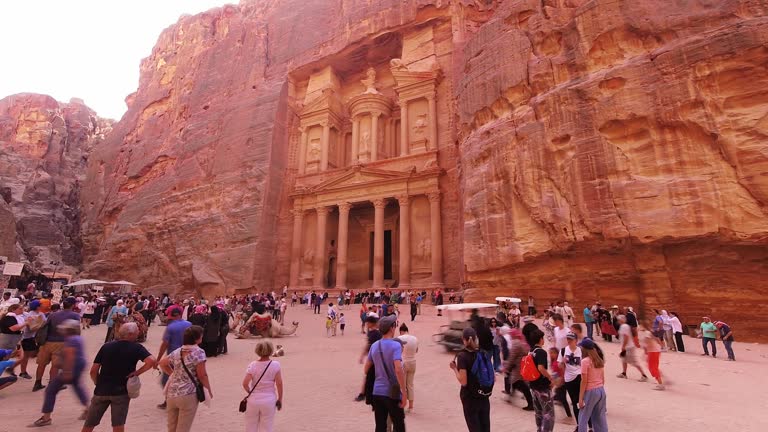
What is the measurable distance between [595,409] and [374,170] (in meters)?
27.2

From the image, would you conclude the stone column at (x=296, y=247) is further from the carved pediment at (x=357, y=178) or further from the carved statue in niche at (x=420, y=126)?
the carved statue in niche at (x=420, y=126)

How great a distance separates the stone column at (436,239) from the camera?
2653cm

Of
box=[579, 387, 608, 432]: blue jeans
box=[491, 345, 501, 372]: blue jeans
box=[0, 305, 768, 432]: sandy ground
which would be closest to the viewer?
box=[579, 387, 608, 432]: blue jeans

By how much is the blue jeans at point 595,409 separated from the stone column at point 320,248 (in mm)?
26131

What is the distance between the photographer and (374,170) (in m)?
31.0

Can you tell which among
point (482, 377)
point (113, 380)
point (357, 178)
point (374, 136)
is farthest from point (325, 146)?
point (482, 377)

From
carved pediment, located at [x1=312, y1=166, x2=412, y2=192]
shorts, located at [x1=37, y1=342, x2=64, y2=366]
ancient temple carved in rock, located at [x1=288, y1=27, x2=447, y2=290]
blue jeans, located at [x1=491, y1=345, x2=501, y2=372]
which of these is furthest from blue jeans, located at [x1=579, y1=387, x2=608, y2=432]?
carved pediment, located at [x1=312, y1=166, x2=412, y2=192]

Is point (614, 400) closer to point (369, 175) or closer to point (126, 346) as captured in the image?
point (126, 346)

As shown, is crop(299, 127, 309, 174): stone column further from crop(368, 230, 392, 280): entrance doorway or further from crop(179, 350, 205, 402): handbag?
crop(179, 350, 205, 402): handbag

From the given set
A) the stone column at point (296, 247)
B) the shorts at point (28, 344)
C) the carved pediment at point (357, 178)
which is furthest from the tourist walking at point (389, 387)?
the stone column at point (296, 247)

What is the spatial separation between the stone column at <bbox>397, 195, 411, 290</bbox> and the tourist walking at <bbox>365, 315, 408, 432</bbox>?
2298cm

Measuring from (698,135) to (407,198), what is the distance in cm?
1861

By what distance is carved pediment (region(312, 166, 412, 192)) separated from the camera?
30.4m

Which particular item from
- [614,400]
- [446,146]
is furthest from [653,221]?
[446,146]
